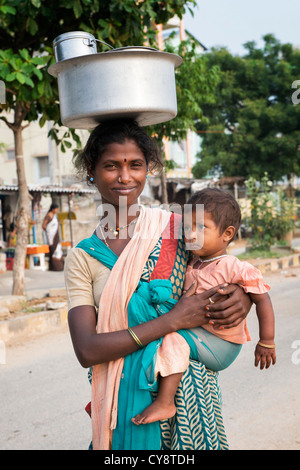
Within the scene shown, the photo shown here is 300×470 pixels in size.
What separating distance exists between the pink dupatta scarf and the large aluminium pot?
1.33 feet

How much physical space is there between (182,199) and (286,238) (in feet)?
28.5

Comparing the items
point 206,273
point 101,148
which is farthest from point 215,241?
point 101,148

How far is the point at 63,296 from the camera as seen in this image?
7164 millimetres

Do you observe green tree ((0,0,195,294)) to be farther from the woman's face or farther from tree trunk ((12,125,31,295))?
the woman's face

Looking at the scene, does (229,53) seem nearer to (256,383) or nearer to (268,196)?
(268,196)

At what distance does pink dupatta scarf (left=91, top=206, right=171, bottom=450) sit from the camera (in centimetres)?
147

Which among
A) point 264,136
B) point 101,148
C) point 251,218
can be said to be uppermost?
point 264,136

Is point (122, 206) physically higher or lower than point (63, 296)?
higher

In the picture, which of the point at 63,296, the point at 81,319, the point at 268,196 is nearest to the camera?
the point at 81,319

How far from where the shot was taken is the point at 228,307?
58.6 inches

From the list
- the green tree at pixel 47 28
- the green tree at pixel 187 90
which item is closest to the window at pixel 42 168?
the green tree at pixel 187 90

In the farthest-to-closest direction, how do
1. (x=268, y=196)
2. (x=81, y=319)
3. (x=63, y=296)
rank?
1. (x=268, y=196)
2. (x=63, y=296)
3. (x=81, y=319)

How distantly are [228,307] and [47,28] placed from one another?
5047 millimetres

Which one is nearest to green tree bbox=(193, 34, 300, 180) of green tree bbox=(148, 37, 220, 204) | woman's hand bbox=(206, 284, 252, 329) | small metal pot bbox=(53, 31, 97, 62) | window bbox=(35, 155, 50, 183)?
window bbox=(35, 155, 50, 183)
